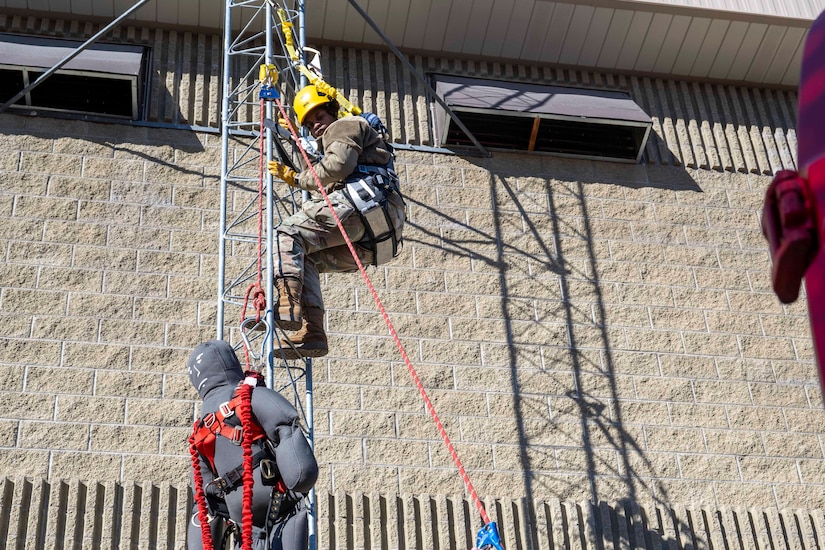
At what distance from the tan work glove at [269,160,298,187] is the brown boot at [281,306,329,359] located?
39.1 inches

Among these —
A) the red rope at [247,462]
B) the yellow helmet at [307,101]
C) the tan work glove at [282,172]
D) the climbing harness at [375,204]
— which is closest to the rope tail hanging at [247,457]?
the red rope at [247,462]

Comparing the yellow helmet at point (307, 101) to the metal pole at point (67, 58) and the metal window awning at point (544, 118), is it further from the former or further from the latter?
the metal window awning at point (544, 118)

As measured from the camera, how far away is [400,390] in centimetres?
1093

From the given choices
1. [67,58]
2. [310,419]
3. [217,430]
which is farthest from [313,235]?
[67,58]

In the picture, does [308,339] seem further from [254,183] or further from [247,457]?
[254,183]

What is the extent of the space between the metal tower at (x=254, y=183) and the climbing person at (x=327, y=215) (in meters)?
0.18

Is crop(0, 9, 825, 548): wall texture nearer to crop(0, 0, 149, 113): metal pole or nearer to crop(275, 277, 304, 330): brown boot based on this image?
crop(0, 0, 149, 113): metal pole

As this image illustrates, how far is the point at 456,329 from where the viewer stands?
11.4 m

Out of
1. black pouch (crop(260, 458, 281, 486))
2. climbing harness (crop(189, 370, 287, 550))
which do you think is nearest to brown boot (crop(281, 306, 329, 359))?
climbing harness (crop(189, 370, 287, 550))

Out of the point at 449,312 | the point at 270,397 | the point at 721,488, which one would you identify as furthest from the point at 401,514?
the point at 270,397

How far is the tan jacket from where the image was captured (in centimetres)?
891

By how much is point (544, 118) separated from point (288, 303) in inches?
193

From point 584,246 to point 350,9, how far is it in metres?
3.50

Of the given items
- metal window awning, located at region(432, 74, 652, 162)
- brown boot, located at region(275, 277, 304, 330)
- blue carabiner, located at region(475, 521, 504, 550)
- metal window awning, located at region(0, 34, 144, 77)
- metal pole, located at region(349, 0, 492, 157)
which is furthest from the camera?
metal window awning, located at region(432, 74, 652, 162)
